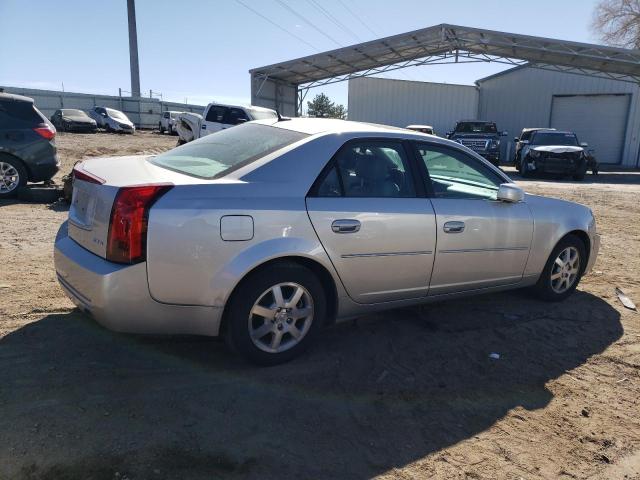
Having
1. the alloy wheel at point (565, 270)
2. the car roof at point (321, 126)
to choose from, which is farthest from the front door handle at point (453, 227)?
the alloy wheel at point (565, 270)

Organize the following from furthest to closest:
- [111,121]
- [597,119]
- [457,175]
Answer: [111,121], [597,119], [457,175]

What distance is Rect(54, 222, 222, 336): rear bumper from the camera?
299 cm

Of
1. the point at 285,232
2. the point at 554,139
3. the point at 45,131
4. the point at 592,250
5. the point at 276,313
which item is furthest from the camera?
the point at 554,139

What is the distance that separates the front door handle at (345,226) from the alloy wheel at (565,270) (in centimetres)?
244

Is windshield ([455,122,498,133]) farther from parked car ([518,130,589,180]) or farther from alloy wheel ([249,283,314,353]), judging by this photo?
alloy wheel ([249,283,314,353])

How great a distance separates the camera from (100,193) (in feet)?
10.4

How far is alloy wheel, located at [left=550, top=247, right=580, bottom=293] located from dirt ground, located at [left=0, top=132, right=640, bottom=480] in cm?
47

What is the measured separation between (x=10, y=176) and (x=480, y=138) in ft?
59.9

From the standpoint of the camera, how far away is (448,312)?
473 centimetres

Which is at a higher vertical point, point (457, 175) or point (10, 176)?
point (457, 175)

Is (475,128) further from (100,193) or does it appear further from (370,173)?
(100,193)

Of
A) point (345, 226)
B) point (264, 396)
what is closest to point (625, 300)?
point (345, 226)

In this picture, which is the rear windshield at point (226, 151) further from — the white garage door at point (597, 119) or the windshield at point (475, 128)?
the white garage door at point (597, 119)

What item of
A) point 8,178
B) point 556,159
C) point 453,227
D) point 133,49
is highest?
point 133,49
